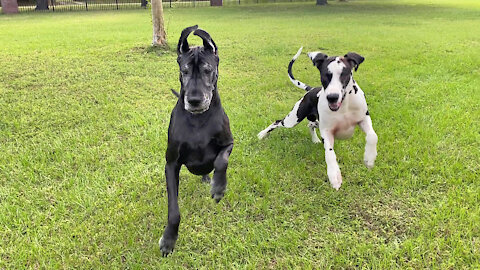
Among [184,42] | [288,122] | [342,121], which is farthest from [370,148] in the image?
[184,42]

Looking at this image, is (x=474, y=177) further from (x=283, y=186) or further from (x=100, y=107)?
(x=100, y=107)

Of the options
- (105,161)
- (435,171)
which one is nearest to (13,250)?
(105,161)

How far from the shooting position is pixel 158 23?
1041 cm

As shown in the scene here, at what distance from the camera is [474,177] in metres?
3.62

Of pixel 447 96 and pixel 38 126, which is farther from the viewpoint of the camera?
pixel 447 96

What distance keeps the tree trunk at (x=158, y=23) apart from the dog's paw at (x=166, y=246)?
876 centimetres

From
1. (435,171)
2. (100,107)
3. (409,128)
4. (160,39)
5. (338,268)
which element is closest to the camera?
(338,268)

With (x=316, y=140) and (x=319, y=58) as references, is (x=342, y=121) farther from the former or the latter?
(x=316, y=140)

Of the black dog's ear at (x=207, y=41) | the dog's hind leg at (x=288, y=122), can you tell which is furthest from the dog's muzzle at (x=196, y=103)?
the dog's hind leg at (x=288, y=122)

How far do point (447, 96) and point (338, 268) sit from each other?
4650 millimetres

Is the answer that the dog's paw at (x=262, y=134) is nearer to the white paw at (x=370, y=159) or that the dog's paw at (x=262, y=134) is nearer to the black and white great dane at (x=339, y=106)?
the black and white great dane at (x=339, y=106)

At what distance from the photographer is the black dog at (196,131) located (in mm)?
2486

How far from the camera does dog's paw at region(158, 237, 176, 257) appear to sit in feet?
8.84

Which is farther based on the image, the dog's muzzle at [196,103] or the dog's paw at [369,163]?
the dog's paw at [369,163]
